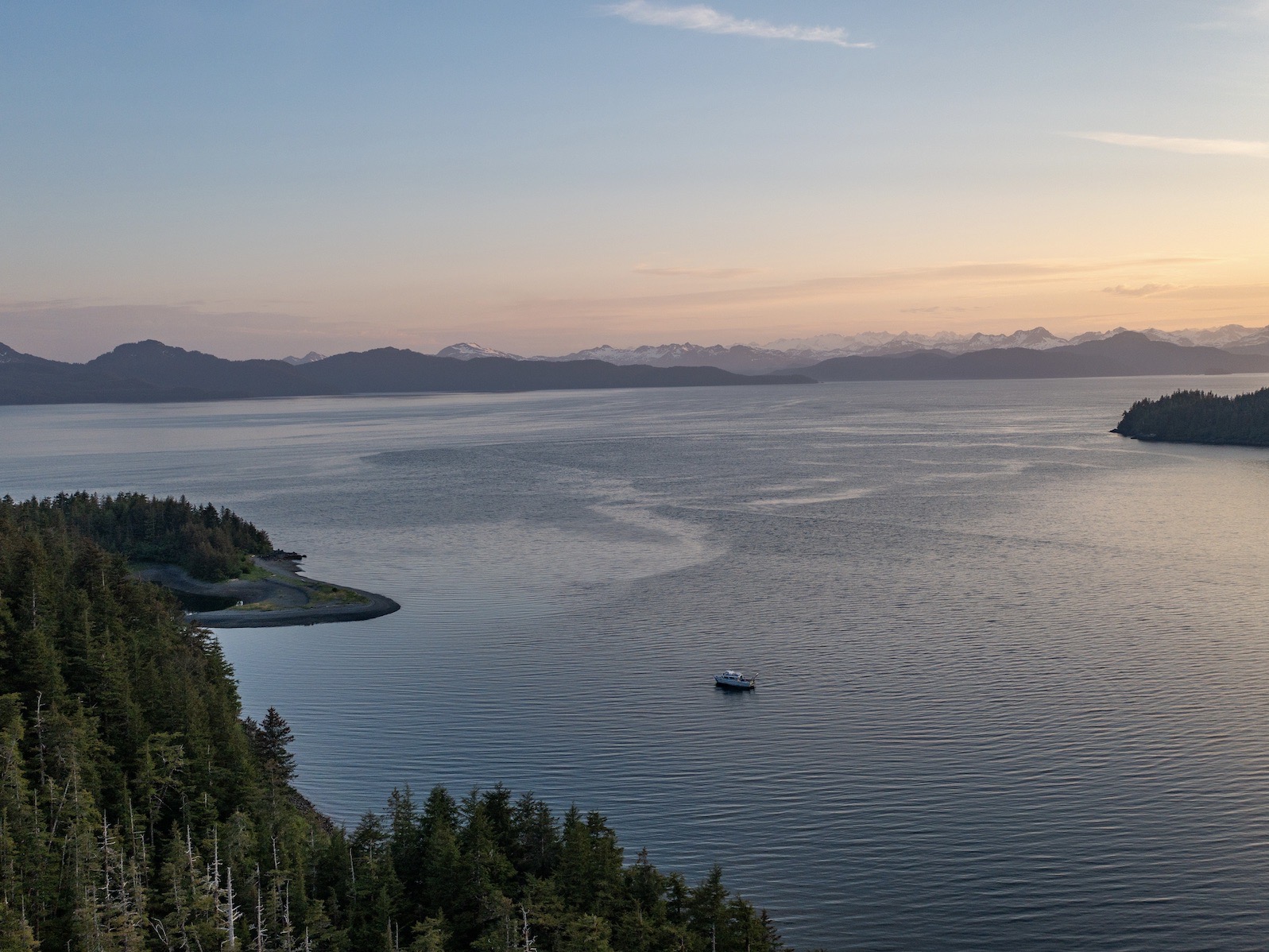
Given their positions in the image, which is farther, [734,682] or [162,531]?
[162,531]

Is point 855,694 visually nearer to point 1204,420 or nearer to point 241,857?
point 241,857

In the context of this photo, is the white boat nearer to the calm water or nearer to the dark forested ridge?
the calm water

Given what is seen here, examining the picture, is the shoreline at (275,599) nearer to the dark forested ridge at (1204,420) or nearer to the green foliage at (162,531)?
the green foliage at (162,531)

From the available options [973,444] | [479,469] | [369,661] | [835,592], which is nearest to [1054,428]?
[973,444]

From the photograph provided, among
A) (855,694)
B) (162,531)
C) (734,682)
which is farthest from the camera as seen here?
(162,531)

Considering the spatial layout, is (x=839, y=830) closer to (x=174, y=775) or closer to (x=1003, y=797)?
(x=1003, y=797)

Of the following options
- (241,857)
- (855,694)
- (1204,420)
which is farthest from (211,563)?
(1204,420)
